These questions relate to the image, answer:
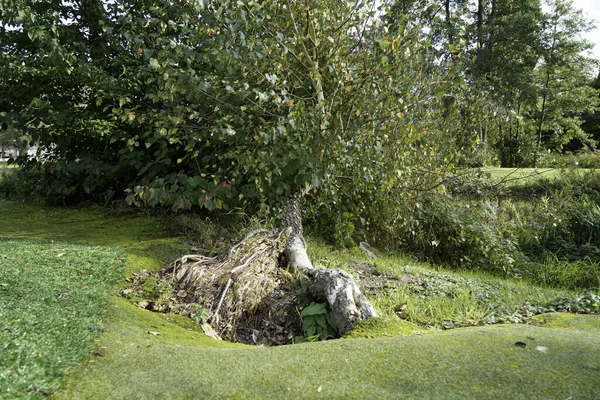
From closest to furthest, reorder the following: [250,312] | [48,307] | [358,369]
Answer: [358,369] → [48,307] → [250,312]

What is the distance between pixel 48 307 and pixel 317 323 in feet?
5.25

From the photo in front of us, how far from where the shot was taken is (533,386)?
1613 mm


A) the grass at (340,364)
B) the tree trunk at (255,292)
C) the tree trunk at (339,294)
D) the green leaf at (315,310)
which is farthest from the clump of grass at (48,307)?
the tree trunk at (339,294)

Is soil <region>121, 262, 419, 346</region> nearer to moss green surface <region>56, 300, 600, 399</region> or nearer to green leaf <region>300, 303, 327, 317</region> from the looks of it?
green leaf <region>300, 303, 327, 317</region>

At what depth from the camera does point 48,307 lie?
2279mm

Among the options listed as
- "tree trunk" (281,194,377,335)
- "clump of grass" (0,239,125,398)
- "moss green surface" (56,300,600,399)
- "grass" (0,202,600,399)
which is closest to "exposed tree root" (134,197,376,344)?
"tree trunk" (281,194,377,335)

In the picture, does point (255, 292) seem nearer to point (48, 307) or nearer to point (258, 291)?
point (258, 291)

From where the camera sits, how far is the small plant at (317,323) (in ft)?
9.45

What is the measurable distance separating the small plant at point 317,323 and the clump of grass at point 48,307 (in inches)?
49.5

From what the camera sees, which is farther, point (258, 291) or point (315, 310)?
point (258, 291)

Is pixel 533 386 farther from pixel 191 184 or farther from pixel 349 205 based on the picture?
pixel 349 205

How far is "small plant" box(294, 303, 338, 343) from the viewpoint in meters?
2.88

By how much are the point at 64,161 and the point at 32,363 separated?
16.8ft

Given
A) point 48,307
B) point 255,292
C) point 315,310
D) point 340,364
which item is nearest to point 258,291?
point 255,292
